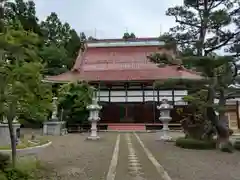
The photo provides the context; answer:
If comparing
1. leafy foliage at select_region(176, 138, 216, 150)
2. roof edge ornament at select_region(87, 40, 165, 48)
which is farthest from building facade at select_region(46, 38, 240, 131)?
leafy foliage at select_region(176, 138, 216, 150)

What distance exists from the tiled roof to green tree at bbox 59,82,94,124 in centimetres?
217

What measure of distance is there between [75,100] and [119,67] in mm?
5901

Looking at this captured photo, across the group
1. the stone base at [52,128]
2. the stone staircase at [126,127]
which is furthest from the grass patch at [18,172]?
the stone staircase at [126,127]

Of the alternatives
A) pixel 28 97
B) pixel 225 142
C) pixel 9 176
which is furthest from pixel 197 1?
pixel 9 176

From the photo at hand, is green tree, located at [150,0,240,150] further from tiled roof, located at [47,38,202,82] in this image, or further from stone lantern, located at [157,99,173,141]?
tiled roof, located at [47,38,202,82]

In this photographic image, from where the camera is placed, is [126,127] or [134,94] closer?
[126,127]

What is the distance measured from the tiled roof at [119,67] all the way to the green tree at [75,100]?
2.17m

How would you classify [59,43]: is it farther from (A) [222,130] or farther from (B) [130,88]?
(A) [222,130]

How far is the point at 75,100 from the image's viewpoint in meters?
19.7

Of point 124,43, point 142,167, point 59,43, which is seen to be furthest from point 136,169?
point 59,43

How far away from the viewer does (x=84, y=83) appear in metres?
20.7

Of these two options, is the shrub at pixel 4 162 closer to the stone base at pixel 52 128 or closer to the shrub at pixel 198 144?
the shrub at pixel 198 144

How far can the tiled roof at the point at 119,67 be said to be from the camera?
22.3 meters

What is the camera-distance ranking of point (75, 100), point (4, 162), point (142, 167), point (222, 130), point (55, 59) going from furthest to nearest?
1. point (55, 59)
2. point (75, 100)
3. point (222, 130)
4. point (142, 167)
5. point (4, 162)
